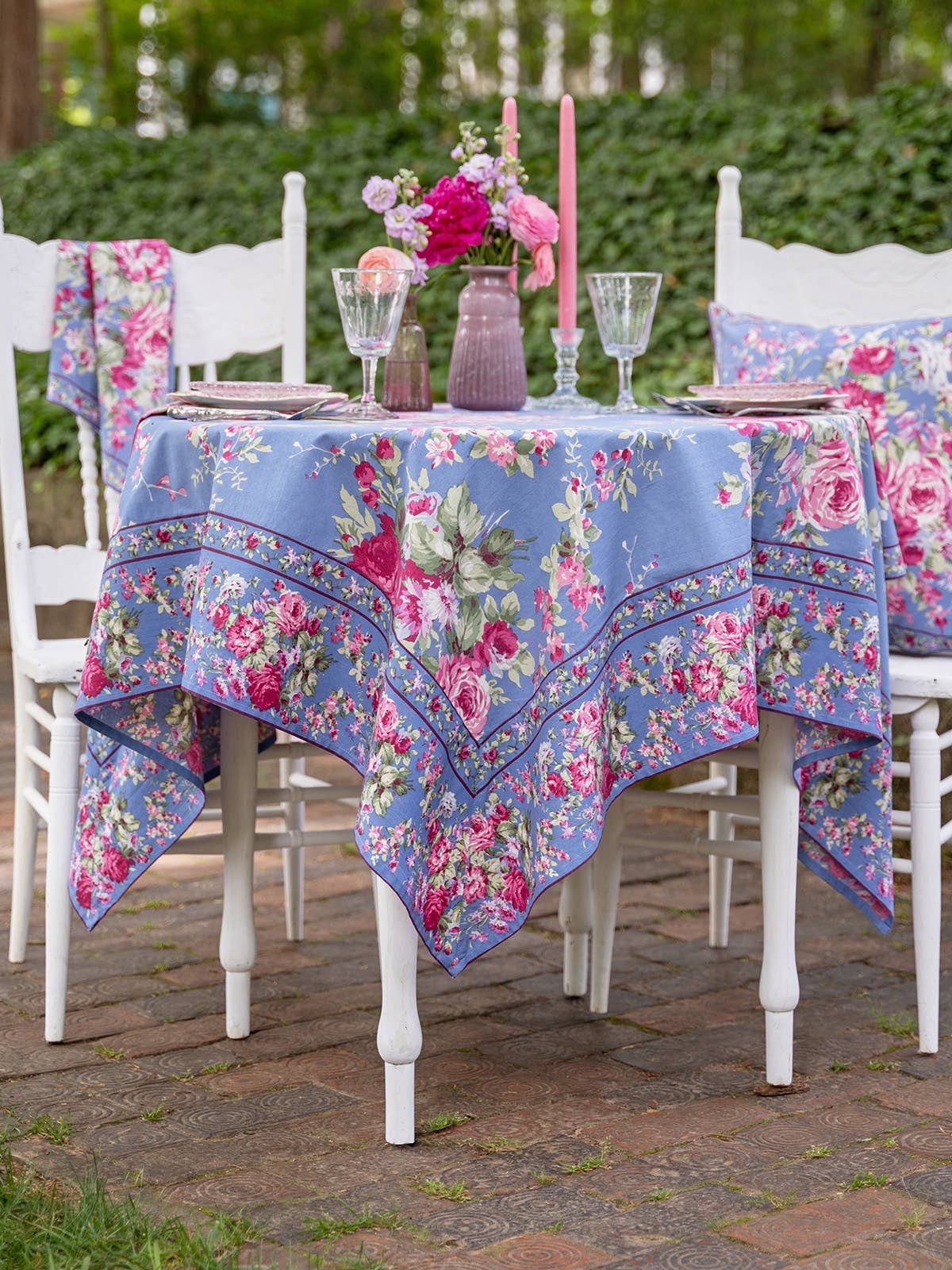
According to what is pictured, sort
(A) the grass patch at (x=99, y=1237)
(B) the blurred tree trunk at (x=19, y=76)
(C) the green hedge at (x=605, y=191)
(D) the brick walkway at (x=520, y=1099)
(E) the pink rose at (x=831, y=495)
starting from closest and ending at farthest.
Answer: (A) the grass patch at (x=99, y=1237)
(D) the brick walkway at (x=520, y=1099)
(E) the pink rose at (x=831, y=495)
(C) the green hedge at (x=605, y=191)
(B) the blurred tree trunk at (x=19, y=76)

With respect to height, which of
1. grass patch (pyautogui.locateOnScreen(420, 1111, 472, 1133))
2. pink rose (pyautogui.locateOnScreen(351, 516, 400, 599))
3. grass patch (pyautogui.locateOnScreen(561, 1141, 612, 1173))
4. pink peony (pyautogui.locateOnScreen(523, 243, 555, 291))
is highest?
pink peony (pyautogui.locateOnScreen(523, 243, 555, 291))

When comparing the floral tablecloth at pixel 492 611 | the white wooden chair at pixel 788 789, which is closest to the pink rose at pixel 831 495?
the floral tablecloth at pixel 492 611

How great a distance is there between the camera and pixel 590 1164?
1981 millimetres

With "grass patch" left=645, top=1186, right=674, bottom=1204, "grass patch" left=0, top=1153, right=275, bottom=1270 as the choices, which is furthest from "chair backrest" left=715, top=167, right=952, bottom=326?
"grass patch" left=0, top=1153, right=275, bottom=1270

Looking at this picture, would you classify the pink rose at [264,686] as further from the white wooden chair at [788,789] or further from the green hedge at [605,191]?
the green hedge at [605,191]

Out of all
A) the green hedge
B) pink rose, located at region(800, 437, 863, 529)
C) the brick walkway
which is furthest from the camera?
the green hedge

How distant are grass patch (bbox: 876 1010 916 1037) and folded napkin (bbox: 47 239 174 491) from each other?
5.26 feet

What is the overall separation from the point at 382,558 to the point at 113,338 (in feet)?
3.74

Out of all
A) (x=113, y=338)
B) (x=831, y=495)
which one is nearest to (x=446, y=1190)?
(x=831, y=495)

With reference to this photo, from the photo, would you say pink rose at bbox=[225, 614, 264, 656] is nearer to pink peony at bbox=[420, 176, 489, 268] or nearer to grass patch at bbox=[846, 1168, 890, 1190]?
pink peony at bbox=[420, 176, 489, 268]

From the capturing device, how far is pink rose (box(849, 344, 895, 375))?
2.71 meters

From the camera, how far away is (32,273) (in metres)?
2.83

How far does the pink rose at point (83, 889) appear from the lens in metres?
2.34

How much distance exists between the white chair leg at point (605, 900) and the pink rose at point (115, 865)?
2.35 ft
